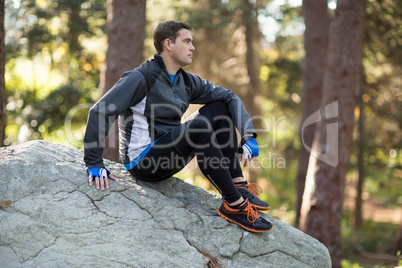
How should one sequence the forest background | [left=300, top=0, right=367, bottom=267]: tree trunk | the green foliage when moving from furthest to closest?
the forest background, the green foliage, [left=300, top=0, right=367, bottom=267]: tree trunk

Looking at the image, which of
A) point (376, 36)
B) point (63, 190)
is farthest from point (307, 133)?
point (63, 190)

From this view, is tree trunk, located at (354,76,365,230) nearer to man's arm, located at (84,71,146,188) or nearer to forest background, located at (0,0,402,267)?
forest background, located at (0,0,402,267)

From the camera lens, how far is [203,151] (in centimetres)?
322

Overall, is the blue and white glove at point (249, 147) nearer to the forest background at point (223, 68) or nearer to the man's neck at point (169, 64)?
the man's neck at point (169, 64)

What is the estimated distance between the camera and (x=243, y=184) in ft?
12.2

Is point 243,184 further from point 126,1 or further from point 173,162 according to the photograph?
point 126,1

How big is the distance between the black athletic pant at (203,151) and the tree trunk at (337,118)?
122 inches

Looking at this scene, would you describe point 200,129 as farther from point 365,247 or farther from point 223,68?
point 223,68

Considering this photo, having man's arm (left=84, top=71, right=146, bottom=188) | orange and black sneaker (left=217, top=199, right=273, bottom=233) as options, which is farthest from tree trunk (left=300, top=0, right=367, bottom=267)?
man's arm (left=84, top=71, right=146, bottom=188)

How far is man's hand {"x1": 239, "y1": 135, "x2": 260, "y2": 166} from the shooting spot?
3584 mm

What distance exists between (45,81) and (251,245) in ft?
35.4

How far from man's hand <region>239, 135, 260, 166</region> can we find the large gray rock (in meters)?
0.61

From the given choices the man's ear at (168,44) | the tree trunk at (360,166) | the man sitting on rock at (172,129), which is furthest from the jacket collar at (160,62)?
the tree trunk at (360,166)

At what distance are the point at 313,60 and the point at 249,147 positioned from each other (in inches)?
236
